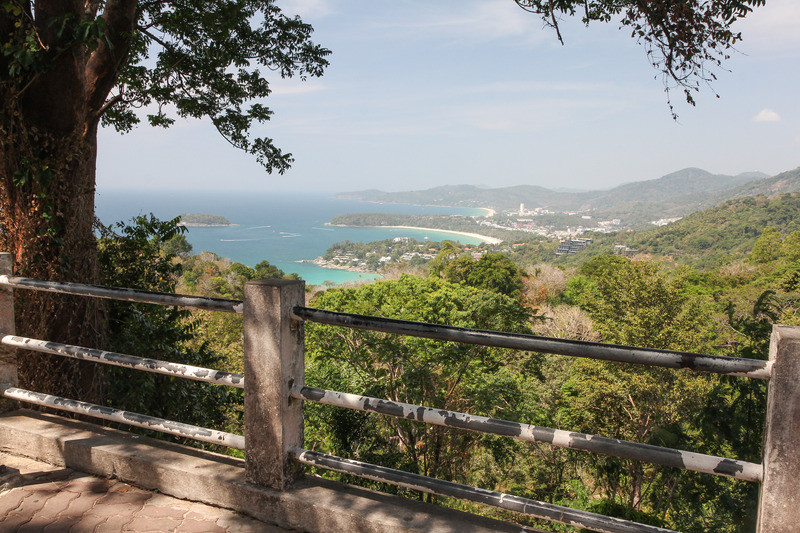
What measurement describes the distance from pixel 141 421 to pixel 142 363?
0.96 feet

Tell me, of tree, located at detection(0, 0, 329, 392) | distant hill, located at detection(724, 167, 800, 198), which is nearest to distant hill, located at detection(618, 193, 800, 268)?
distant hill, located at detection(724, 167, 800, 198)

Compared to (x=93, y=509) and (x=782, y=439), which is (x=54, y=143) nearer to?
(x=93, y=509)

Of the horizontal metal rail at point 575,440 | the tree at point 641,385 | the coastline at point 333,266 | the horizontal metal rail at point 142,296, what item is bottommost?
the coastline at point 333,266

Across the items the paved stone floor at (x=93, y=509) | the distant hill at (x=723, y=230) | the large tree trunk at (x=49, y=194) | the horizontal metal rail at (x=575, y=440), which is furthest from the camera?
the distant hill at (x=723, y=230)

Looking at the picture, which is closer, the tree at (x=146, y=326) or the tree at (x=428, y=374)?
the tree at (x=146, y=326)

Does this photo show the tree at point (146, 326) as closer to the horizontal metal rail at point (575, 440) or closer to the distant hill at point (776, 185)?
the horizontal metal rail at point (575, 440)

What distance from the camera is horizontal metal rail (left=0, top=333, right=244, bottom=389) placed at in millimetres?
2287

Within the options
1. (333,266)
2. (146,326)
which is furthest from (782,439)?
(333,266)

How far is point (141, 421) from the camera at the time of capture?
251 cm

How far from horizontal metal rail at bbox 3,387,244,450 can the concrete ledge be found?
14 centimetres

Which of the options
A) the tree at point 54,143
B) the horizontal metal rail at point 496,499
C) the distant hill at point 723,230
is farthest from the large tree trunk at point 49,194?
the distant hill at point 723,230

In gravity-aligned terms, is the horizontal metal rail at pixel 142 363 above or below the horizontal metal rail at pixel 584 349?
below

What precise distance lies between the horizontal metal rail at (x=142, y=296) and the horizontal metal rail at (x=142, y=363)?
0.87ft

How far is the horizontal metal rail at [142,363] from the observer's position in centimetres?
229
